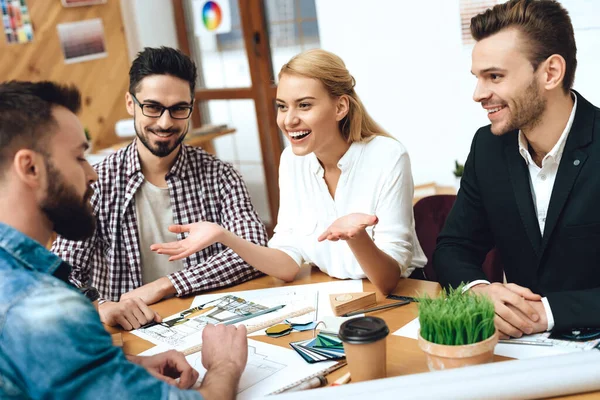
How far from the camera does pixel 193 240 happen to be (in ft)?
6.45

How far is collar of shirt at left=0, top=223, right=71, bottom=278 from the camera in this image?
1142mm

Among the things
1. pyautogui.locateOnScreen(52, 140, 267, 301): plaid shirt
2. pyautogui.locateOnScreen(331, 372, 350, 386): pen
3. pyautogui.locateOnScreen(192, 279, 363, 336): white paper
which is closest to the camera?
pyautogui.locateOnScreen(331, 372, 350, 386): pen

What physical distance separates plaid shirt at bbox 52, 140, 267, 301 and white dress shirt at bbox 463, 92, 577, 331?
34.4 inches

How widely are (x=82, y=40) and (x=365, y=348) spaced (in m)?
3.65

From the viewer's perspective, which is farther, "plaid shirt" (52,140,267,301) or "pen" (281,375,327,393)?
"plaid shirt" (52,140,267,301)

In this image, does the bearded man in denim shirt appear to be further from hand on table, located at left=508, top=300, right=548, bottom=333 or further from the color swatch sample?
the color swatch sample

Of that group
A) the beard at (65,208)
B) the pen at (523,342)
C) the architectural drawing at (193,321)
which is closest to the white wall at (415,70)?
the architectural drawing at (193,321)

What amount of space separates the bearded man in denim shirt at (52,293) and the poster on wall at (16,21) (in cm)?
294

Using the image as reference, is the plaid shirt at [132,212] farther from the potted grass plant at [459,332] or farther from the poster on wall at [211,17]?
the poster on wall at [211,17]

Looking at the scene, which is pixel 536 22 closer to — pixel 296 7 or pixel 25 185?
pixel 25 185

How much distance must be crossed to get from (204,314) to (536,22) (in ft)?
3.91

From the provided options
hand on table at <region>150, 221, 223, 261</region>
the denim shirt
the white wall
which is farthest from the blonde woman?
the white wall

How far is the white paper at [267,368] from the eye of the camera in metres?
1.34

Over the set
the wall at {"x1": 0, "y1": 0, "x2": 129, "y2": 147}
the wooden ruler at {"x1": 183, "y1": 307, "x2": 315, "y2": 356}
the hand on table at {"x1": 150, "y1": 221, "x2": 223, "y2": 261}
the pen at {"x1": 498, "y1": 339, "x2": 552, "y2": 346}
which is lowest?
the pen at {"x1": 498, "y1": 339, "x2": 552, "y2": 346}
